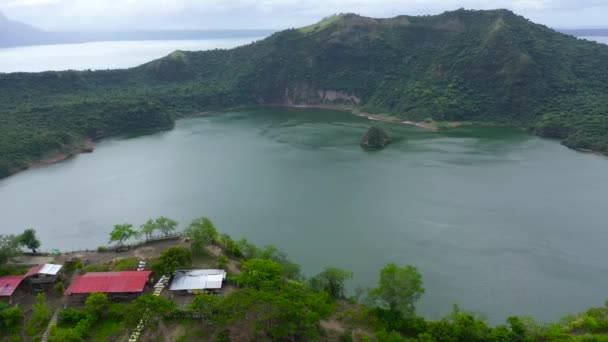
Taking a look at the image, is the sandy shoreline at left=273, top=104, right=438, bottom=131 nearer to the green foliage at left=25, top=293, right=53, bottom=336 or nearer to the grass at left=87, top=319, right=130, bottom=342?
the grass at left=87, top=319, right=130, bottom=342

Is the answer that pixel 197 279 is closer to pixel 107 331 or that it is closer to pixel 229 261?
pixel 229 261

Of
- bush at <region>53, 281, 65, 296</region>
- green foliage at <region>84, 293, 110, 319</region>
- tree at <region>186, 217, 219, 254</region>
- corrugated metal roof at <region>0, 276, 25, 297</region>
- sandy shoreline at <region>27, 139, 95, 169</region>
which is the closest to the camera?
green foliage at <region>84, 293, 110, 319</region>

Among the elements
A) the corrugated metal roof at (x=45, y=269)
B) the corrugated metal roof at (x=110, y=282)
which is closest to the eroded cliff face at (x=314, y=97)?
the corrugated metal roof at (x=110, y=282)

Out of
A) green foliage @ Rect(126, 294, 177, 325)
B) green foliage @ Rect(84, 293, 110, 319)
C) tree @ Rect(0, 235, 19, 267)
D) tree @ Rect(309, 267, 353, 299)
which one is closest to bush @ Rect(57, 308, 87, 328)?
green foliage @ Rect(84, 293, 110, 319)

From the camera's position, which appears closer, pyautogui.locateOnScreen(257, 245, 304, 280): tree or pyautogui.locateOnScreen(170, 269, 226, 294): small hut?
pyautogui.locateOnScreen(170, 269, 226, 294): small hut

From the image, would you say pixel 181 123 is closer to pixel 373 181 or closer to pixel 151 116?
pixel 151 116
